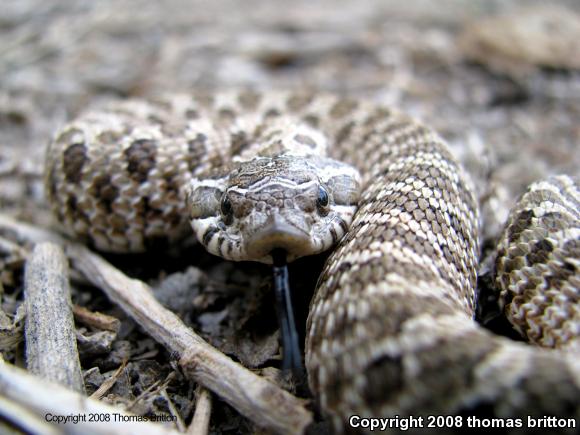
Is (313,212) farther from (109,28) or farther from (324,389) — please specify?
(109,28)

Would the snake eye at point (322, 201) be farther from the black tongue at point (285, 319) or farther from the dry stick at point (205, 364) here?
the dry stick at point (205, 364)

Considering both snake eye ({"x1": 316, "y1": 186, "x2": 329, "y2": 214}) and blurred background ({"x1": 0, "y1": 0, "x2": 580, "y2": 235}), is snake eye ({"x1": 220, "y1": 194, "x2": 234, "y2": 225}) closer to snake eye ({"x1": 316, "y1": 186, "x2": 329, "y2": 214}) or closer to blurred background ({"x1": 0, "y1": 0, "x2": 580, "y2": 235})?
snake eye ({"x1": 316, "y1": 186, "x2": 329, "y2": 214})

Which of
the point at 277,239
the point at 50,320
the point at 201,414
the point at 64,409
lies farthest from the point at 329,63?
the point at 64,409

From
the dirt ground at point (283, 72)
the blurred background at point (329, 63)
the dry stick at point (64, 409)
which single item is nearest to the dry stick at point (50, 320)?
the dirt ground at point (283, 72)

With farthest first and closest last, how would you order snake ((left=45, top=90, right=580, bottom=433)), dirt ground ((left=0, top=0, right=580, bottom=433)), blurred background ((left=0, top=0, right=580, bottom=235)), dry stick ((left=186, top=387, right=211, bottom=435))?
blurred background ((left=0, top=0, right=580, bottom=235))
dirt ground ((left=0, top=0, right=580, bottom=433))
dry stick ((left=186, top=387, right=211, bottom=435))
snake ((left=45, top=90, right=580, bottom=433))

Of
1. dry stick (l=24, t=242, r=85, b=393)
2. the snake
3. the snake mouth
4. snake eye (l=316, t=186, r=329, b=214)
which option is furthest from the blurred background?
the snake mouth

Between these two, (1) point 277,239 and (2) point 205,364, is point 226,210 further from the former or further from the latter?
(2) point 205,364
